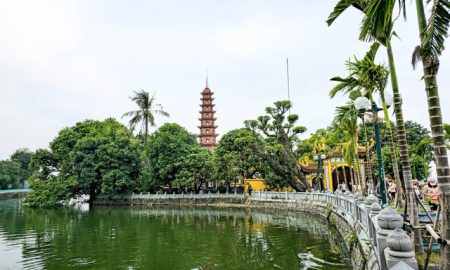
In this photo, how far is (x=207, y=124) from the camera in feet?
155

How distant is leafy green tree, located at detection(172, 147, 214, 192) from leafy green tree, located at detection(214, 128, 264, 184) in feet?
7.92

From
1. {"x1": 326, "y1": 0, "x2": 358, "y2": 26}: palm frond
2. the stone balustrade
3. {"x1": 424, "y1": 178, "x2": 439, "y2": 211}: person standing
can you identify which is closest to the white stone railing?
the stone balustrade

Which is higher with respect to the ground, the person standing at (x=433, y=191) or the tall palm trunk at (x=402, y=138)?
the tall palm trunk at (x=402, y=138)

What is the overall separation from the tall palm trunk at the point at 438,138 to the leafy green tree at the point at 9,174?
6094 cm

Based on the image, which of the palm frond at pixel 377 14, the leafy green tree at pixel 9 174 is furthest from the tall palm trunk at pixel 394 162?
the leafy green tree at pixel 9 174

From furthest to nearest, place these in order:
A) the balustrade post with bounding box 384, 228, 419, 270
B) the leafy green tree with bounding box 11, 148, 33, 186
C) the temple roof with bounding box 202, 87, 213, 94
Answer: the leafy green tree with bounding box 11, 148, 33, 186
the temple roof with bounding box 202, 87, 213, 94
the balustrade post with bounding box 384, 228, 419, 270

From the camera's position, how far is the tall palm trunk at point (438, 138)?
11.7 feet

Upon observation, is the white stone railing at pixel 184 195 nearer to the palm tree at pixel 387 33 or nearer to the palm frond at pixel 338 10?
the palm tree at pixel 387 33

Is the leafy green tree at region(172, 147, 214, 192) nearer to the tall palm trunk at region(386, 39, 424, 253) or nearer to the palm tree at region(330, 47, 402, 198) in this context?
the palm tree at region(330, 47, 402, 198)

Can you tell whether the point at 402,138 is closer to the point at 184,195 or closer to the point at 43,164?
the point at 184,195

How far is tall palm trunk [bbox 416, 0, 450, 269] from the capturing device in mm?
3572

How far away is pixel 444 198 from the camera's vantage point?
3.70 m

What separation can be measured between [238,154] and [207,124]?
78.8ft

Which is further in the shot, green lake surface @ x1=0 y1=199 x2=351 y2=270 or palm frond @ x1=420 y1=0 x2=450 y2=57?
green lake surface @ x1=0 y1=199 x2=351 y2=270
